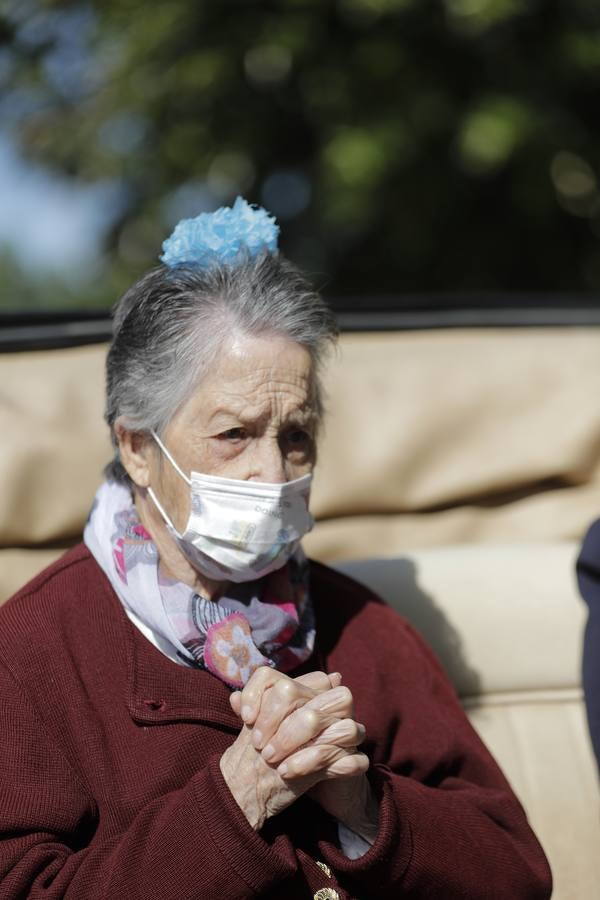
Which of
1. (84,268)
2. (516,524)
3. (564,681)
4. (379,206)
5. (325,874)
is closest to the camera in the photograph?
(325,874)

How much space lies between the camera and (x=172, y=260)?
77.7 inches

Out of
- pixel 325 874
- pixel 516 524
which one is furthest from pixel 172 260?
pixel 516 524

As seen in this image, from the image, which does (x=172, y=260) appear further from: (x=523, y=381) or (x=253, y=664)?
(x=523, y=381)

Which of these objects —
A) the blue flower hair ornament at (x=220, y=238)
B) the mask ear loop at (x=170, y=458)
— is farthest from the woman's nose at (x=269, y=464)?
the blue flower hair ornament at (x=220, y=238)

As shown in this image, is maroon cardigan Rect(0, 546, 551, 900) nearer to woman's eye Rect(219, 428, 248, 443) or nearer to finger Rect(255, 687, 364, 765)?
finger Rect(255, 687, 364, 765)

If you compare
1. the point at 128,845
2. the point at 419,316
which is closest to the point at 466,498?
the point at 419,316

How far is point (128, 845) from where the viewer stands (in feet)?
5.49

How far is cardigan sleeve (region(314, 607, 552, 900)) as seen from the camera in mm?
1822

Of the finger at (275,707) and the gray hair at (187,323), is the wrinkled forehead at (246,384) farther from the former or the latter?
the finger at (275,707)

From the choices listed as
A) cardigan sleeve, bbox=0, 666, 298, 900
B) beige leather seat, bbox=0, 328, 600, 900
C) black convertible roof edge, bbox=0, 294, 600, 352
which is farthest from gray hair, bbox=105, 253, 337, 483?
black convertible roof edge, bbox=0, 294, 600, 352

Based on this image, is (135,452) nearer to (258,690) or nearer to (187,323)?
(187,323)

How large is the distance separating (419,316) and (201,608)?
1.31m

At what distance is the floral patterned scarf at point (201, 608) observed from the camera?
1.88 meters

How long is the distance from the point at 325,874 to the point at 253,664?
35 centimetres
